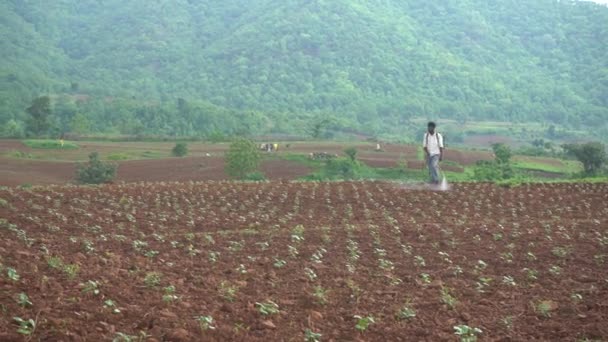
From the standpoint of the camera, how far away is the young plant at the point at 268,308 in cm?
801

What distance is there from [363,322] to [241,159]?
38858 millimetres

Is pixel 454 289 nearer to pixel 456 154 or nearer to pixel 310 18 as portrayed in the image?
pixel 456 154

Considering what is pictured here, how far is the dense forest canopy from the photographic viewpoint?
151750 mm

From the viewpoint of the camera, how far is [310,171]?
5453cm

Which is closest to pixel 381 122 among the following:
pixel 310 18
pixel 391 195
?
pixel 310 18

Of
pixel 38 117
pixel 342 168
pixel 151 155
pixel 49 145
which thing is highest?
pixel 38 117

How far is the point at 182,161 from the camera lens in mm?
58688

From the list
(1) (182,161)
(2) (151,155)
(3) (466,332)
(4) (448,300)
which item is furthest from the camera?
(2) (151,155)

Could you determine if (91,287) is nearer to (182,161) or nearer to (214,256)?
(214,256)

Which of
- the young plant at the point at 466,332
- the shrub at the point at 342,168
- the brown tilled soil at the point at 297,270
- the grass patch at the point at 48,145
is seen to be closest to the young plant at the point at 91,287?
the brown tilled soil at the point at 297,270

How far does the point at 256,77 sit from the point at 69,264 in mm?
158659

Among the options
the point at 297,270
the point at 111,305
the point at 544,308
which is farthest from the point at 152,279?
the point at 544,308

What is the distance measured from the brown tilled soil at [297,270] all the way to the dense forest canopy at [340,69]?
→ 347ft

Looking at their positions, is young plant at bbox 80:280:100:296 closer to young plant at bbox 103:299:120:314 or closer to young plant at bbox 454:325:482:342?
young plant at bbox 103:299:120:314
